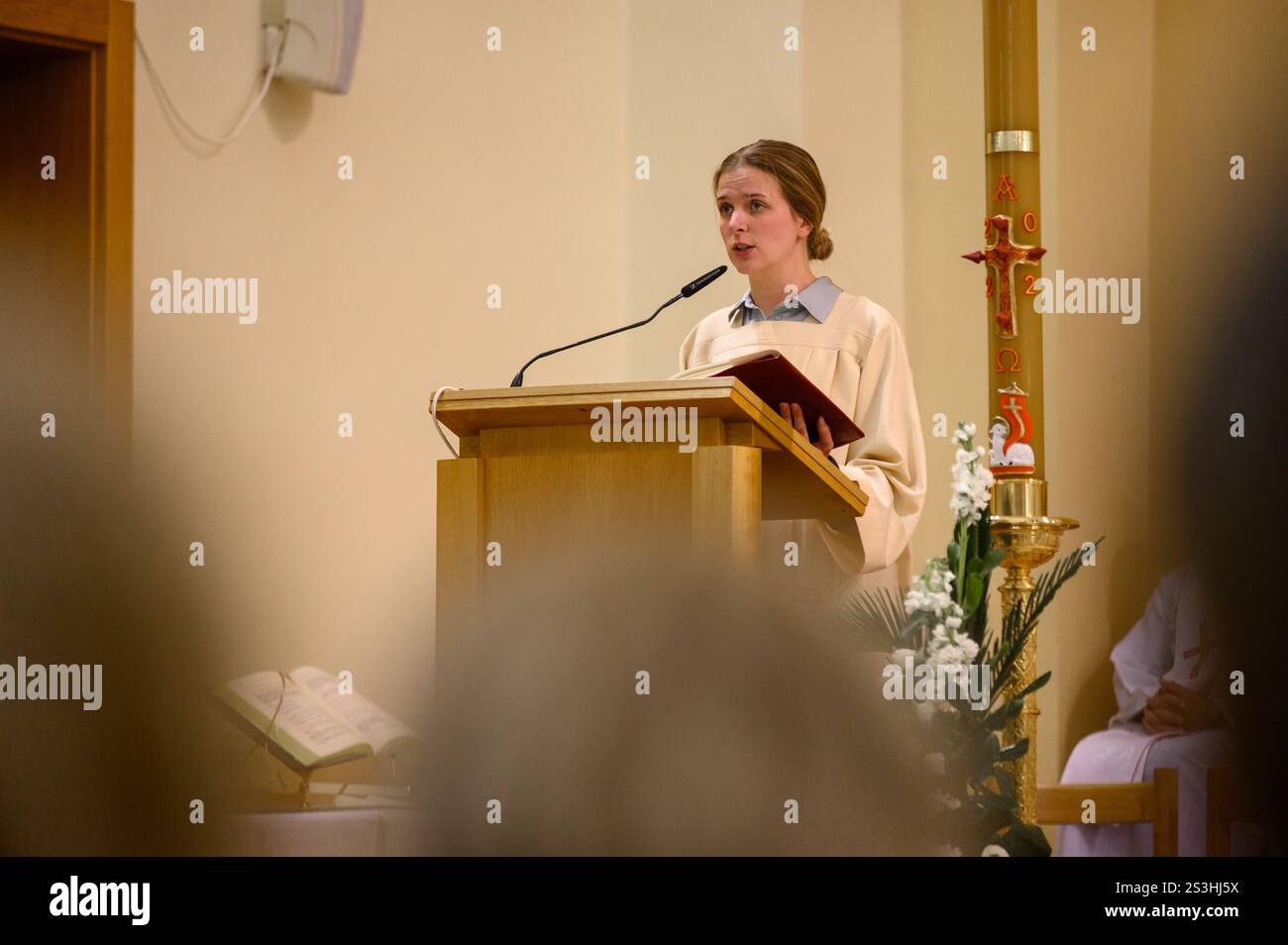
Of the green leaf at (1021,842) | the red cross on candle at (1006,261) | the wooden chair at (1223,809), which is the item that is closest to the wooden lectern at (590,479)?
the green leaf at (1021,842)

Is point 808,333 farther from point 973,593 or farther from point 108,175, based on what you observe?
point 108,175

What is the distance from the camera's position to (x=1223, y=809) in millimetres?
4016

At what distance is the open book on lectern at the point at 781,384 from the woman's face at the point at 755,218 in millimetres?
951

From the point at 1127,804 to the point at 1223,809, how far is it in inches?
11.3

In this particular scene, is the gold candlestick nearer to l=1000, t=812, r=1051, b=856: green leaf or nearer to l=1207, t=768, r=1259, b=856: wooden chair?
l=1000, t=812, r=1051, b=856: green leaf

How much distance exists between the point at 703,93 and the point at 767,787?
128 inches

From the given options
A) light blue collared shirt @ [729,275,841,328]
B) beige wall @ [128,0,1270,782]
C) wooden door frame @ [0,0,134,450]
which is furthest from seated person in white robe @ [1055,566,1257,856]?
wooden door frame @ [0,0,134,450]

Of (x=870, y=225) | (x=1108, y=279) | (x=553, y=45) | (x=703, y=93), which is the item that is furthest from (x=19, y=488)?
(x=1108, y=279)

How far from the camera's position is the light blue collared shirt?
142 inches

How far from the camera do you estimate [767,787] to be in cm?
171

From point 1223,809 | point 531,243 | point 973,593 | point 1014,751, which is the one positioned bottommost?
point 1223,809

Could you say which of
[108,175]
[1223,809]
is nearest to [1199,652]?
[1223,809]
